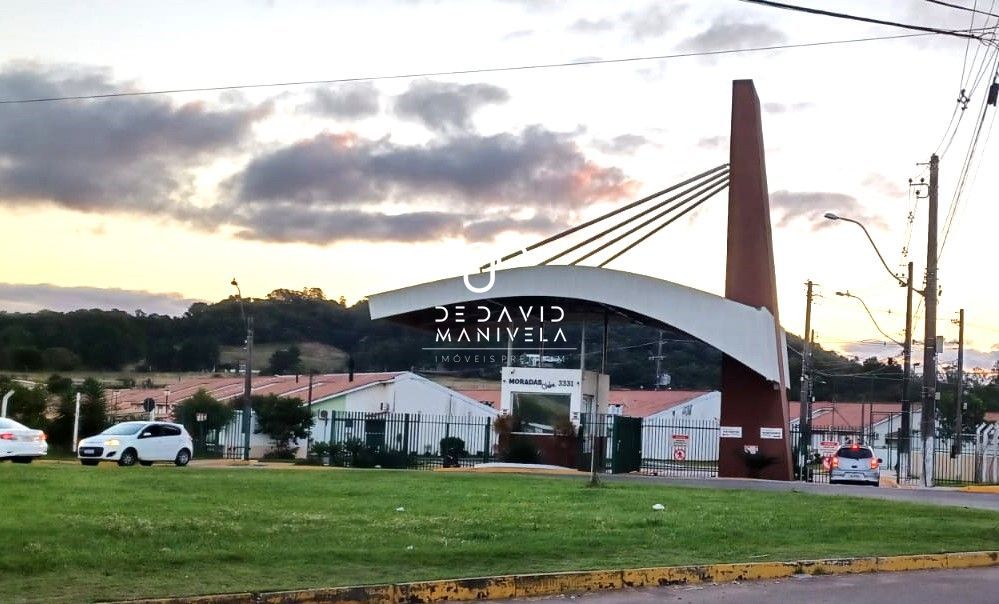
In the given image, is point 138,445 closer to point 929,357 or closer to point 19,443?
point 19,443

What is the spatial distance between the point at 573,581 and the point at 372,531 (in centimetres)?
361

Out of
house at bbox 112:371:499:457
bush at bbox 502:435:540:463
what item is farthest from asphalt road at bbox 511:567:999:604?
house at bbox 112:371:499:457

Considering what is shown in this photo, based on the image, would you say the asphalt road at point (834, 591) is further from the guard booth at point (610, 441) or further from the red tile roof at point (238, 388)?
the red tile roof at point (238, 388)

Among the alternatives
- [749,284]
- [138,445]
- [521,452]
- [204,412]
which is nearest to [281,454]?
[204,412]

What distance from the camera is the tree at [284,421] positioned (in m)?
52.5

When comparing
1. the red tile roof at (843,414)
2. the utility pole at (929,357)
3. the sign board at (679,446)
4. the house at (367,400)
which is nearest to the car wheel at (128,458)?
the sign board at (679,446)

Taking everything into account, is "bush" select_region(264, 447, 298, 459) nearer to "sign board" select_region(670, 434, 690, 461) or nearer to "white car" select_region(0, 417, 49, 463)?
"white car" select_region(0, 417, 49, 463)

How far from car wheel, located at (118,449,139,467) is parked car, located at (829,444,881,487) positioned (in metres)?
22.4

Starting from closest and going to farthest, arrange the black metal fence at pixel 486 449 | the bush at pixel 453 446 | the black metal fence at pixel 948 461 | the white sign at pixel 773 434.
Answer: the white sign at pixel 773 434 < the black metal fence at pixel 486 449 < the bush at pixel 453 446 < the black metal fence at pixel 948 461

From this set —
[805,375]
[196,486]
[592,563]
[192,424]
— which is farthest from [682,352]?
[592,563]

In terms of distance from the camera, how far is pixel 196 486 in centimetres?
2133

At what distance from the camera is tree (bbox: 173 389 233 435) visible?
164 ft

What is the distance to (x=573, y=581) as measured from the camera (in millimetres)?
12031

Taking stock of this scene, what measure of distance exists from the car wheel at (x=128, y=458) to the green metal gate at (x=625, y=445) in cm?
1563
